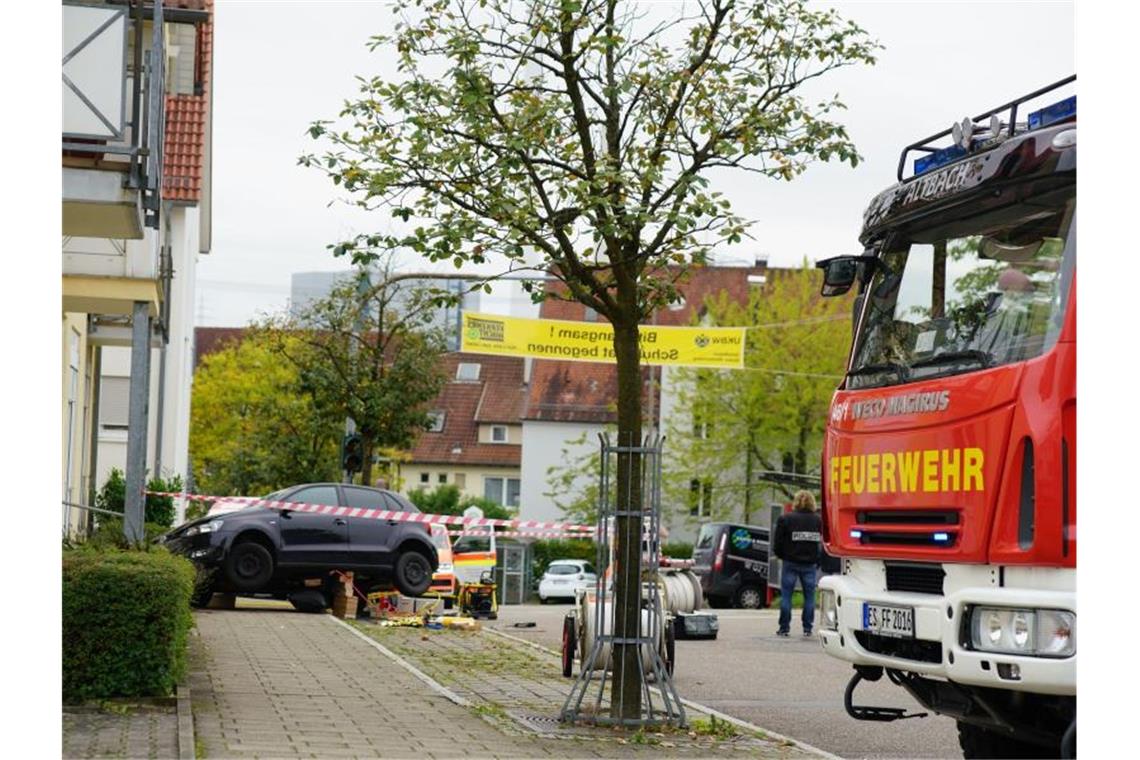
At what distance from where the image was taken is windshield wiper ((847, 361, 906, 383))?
8.75 meters

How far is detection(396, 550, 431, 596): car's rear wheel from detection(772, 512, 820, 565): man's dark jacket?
18.1ft

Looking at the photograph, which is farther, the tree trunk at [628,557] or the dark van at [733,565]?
the dark van at [733,565]

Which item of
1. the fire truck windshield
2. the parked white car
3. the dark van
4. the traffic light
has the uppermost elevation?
the fire truck windshield

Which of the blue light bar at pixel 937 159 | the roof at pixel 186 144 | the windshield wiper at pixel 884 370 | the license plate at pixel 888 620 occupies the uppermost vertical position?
the roof at pixel 186 144

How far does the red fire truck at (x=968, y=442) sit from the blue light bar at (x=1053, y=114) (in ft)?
0.06

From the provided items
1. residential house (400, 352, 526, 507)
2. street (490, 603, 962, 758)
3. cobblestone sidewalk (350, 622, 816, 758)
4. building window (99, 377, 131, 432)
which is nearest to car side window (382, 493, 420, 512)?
street (490, 603, 962, 758)

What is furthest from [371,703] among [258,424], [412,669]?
[258,424]

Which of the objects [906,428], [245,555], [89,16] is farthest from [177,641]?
[245,555]

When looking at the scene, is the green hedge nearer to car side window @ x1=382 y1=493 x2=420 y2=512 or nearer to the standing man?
the standing man

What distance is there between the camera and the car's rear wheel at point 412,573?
23.9m

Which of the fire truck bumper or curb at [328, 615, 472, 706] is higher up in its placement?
the fire truck bumper

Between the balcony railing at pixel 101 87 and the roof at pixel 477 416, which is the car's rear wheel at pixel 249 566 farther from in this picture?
the roof at pixel 477 416

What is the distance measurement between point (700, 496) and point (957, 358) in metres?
49.4

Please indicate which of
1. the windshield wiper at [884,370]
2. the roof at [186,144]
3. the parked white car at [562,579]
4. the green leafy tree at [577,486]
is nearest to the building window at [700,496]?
the green leafy tree at [577,486]
